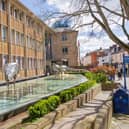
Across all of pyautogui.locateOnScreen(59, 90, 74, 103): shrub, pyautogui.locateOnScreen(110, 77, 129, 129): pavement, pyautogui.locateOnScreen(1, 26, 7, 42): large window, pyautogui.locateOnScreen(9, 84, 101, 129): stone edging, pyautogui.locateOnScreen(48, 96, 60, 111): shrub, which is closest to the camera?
pyautogui.locateOnScreen(9, 84, 101, 129): stone edging

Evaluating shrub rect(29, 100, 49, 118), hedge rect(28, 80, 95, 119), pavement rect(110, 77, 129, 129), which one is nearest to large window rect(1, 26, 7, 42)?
hedge rect(28, 80, 95, 119)

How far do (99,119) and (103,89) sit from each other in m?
19.8

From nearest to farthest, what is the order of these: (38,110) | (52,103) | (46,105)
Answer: (38,110) → (46,105) → (52,103)

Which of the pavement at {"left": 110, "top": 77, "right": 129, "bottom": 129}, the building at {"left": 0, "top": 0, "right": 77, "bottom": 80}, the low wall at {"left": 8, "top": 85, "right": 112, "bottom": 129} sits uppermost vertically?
the building at {"left": 0, "top": 0, "right": 77, "bottom": 80}

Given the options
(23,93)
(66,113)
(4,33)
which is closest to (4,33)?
(4,33)

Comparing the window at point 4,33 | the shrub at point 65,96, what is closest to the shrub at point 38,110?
the shrub at point 65,96

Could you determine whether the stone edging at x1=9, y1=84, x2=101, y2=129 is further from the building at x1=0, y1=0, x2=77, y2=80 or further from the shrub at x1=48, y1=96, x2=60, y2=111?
the building at x1=0, y1=0, x2=77, y2=80

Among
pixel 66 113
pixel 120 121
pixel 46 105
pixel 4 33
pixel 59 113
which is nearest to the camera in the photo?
pixel 46 105

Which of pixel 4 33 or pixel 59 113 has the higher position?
pixel 4 33

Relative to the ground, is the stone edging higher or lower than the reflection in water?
lower

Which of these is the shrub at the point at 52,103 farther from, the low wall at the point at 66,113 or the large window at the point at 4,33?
the large window at the point at 4,33

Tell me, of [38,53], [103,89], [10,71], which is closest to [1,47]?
[103,89]

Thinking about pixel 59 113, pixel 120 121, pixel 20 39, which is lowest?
pixel 120 121

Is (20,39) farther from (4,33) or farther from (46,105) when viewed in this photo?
(46,105)
